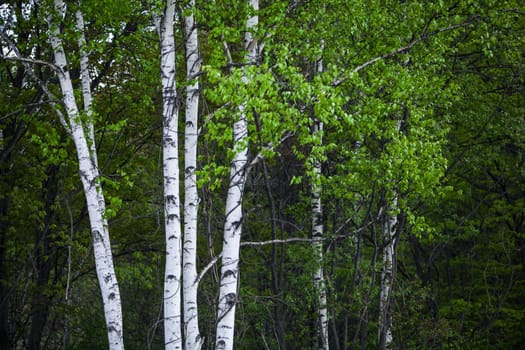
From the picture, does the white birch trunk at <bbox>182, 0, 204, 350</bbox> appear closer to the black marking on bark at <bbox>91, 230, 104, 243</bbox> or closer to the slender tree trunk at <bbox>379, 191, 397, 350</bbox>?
the black marking on bark at <bbox>91, 230, 104, 243</bbox>

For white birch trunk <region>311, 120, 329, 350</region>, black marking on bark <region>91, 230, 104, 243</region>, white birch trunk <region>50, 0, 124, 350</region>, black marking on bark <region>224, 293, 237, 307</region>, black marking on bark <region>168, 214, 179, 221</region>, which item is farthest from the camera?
white birch trunk <region>311, 120, 329, 350</region>

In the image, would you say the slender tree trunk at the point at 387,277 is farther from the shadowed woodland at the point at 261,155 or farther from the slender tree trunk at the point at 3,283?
the slender tree trunk at the point at 3,283

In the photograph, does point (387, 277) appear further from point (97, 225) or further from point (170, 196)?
point (97, 225)

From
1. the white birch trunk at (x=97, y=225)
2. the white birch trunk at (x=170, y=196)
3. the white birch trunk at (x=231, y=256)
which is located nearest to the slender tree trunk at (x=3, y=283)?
the white birch trunk at (x=97, y=225)

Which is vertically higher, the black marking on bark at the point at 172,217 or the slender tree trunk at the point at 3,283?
the black marking on bark at the point at 172,217

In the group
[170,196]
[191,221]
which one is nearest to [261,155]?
[170,196]

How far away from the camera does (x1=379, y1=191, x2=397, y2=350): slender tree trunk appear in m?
9.73

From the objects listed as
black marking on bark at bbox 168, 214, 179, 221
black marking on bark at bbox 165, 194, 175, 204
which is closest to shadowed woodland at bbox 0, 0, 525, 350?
black marking on bark at bbox 168, 214, 179, 221

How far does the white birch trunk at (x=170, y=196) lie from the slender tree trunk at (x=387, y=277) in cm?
326

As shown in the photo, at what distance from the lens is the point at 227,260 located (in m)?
7.38

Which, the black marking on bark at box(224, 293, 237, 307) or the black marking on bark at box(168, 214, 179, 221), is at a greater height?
the black marking on bark at box(168, 214, 179, 221)

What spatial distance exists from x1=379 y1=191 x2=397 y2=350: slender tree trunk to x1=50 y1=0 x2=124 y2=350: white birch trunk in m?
3.75

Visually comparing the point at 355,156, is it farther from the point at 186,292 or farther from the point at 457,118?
the point at 457,118

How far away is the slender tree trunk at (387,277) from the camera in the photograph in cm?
973
